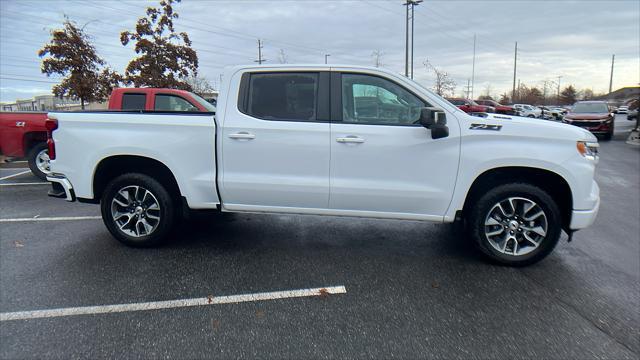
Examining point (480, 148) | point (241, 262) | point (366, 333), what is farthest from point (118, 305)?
point (480, 148)

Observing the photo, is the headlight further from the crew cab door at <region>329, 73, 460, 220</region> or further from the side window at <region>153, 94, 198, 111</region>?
the side window at <region>153, 94, 198, 111</region>

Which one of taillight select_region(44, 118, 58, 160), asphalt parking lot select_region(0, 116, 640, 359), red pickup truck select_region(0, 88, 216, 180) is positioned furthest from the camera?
red pickup truck select_region(0, 88, 216, 180)

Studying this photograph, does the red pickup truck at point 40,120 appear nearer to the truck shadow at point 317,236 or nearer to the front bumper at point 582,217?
the truck shadow at point 317,236

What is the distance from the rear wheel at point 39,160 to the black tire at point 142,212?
5.22 m

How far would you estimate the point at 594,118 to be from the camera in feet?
56.9

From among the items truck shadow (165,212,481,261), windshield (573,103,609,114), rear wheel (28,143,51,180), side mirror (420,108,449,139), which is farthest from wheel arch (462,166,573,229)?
windshield (573,103,609,114)

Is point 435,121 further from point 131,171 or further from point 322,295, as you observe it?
point 131,171

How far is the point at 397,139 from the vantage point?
3.76 meters

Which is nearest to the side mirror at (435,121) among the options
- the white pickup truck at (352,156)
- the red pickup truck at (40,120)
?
the white pickup truck at (352,156)

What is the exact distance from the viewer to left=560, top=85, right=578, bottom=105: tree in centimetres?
8869

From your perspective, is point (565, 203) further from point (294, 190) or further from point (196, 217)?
point (196, 217)

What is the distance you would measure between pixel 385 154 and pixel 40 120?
7943 mm

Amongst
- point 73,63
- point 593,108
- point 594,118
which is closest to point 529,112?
point 593,108

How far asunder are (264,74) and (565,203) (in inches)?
133
